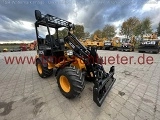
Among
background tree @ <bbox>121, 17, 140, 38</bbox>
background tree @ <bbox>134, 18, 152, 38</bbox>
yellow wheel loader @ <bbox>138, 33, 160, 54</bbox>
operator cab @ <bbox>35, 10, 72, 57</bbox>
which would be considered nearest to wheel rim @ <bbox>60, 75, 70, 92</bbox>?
operator cab @ <bbox>35, 10, 72, 57</bbox>

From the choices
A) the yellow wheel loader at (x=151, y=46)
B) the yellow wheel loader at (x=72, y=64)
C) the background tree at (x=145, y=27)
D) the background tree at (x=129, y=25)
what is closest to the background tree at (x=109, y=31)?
the background tree at (x=129, y=25)

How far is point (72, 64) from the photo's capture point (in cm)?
355

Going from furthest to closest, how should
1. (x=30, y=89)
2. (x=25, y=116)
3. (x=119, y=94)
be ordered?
(x=30, y=89) < (x=119, y=94) < (x=25, y=116)

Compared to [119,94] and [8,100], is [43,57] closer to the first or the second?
[8,100]

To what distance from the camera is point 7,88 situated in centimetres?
398

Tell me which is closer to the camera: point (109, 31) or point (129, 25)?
point (129, 25)

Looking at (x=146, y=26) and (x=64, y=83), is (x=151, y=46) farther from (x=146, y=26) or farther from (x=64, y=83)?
(x=146, y=26)

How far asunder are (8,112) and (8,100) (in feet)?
2.10

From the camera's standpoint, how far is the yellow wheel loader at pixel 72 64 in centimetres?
267

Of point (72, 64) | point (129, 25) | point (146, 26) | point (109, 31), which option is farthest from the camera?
point (109, 31)

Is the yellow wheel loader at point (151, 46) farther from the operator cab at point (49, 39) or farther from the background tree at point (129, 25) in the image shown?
the background tree at point (129, 25)

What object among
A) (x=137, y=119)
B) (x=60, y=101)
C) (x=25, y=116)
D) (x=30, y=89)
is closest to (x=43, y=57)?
(x=30, y=89)

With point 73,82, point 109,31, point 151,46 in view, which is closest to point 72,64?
point 73,82

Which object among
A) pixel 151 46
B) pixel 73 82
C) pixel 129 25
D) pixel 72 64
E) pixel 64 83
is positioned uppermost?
pixel 129 25
